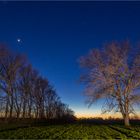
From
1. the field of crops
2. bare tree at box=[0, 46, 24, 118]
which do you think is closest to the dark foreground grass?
the field of crops

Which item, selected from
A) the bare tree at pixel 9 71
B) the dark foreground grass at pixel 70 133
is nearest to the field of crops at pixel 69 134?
the dark foreground grass at pixel 70 133

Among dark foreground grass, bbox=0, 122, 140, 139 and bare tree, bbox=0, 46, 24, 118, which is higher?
bare tree, bbox=0, 46, 24, 118

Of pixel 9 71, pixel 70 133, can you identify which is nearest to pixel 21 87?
pixel 9 71

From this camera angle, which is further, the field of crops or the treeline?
the treeline

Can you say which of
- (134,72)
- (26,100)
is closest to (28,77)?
(26,100)

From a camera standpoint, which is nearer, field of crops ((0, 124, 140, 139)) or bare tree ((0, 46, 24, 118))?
field of crops ((0, 124, 140, 139))

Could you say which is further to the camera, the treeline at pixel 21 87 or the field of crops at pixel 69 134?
the treeline at pixel 21 87

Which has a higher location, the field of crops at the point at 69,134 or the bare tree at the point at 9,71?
the bare tree at the point at 9,71

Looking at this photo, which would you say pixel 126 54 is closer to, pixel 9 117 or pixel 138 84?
pixel 138 84

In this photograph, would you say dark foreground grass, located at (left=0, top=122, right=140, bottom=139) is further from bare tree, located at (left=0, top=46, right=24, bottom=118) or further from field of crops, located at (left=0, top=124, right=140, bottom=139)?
bare tree, located at (left=0, top=46, right=24, bottom=118)

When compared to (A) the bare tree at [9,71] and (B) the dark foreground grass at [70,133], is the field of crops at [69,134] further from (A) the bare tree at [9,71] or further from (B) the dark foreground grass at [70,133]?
(A) the bare tree at [9,71]

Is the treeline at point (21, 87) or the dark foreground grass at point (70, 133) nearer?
the dark foreground grass at point (70, 133)

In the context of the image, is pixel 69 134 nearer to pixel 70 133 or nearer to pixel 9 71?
pixel 70 133

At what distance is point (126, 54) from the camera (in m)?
37.1
